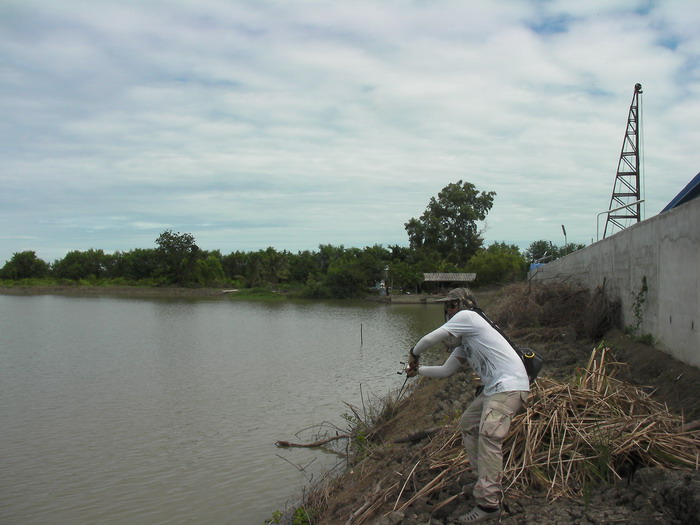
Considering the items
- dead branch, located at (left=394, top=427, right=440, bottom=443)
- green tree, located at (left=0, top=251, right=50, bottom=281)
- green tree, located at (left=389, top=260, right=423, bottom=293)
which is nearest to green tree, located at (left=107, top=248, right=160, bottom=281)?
green tree, located at (left=0, top=251, right=50, bottom=281)

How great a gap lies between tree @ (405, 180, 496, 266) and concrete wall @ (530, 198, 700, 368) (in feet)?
237

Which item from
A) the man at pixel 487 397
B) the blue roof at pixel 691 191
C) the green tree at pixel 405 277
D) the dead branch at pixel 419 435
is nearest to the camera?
the man at pixel 487 397

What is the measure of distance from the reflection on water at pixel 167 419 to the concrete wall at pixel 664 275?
Result: 5.67 metres

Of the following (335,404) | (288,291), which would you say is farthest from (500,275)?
(335,404)

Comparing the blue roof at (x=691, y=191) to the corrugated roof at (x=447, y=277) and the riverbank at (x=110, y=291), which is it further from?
the riverbank at (x=110, y=291)

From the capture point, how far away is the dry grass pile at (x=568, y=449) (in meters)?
4.75

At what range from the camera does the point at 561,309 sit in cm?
1397

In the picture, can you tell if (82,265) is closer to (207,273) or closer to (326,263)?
(207,273)

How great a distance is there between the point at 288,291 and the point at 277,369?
63.8m

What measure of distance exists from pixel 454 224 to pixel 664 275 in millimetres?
77756

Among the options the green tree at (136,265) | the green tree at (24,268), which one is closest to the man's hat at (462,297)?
the green tree at (136,265)

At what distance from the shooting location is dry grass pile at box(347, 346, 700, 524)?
4.75 metres

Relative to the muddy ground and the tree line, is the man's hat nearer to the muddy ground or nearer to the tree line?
the muddy ground

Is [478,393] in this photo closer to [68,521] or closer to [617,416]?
[617,416]
